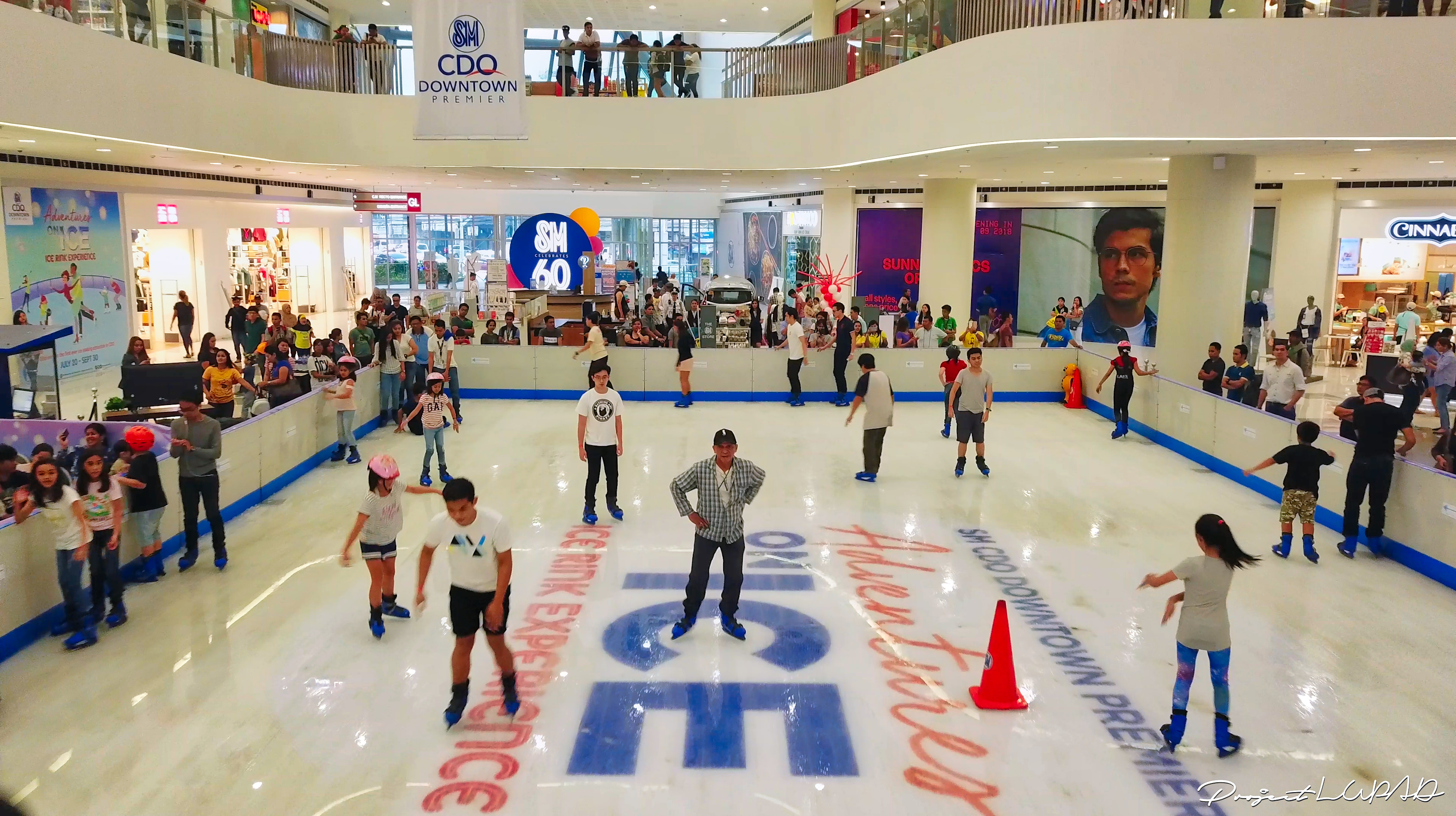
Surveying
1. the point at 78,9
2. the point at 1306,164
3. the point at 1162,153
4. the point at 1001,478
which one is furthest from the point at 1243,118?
the point at 78,9

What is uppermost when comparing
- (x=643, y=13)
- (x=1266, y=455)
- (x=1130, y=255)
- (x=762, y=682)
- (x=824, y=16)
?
(x=643, y=13)

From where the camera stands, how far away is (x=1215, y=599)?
5719mm

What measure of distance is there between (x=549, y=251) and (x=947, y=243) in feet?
41.1

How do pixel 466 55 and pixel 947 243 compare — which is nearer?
pixel 466 55

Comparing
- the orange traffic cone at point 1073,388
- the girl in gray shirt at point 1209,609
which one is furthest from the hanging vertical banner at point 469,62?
the orange traffic cone at point 1073,388

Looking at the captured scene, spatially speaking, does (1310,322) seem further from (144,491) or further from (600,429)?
(144,491)

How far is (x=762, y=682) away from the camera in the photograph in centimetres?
698

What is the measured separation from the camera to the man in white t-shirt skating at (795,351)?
17.7 metres

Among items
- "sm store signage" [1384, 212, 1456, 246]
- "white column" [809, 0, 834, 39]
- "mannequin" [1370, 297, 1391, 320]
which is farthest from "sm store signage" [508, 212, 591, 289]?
"sm store signage" [1384, 212, 1456, 246]

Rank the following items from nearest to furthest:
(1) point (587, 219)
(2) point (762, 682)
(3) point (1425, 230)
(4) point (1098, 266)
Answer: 1. (2) point (762, 682)
2. (1) point (587, 219)
3. (3) point (1425, 230)
4. (4) point (1098, 266)

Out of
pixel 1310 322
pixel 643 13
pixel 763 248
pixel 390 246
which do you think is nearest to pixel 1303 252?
pixel 1310 322

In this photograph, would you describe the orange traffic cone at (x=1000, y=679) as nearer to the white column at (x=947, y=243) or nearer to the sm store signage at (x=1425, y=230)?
the white column at (x=947, y=243)

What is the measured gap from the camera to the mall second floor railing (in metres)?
13.6

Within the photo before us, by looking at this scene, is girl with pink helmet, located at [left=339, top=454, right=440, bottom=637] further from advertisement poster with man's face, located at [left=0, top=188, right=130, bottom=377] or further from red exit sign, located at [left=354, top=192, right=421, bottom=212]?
red exit sign, located at [left=354, top=192, right=421, bottom=212]
